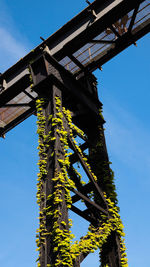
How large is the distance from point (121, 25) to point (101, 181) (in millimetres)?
4010

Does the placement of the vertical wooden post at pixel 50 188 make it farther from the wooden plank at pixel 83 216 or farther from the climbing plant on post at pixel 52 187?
the wooden plank at pixel 83 216

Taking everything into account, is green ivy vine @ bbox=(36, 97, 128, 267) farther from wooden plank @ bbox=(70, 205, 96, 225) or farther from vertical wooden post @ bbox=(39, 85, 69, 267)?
wooden plank @ bbox=(70, 205, 96, 225)

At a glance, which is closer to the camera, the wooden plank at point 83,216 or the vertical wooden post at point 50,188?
the vertical wooden post at point 50,188

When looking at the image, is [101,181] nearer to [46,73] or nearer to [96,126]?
[96,126]

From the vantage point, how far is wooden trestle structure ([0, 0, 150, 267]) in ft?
23.9

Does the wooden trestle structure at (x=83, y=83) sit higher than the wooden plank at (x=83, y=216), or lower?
higher

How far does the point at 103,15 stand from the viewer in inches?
293

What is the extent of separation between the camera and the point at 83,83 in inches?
368

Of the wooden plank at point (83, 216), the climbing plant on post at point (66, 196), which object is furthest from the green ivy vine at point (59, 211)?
the wooden plank at point (83, 216)

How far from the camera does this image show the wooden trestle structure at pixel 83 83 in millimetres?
7277

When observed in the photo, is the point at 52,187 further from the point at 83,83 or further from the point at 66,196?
the point at 83,83

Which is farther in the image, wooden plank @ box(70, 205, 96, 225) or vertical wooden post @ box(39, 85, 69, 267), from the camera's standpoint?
wooden plank @ box(70, 205, 96, 225)

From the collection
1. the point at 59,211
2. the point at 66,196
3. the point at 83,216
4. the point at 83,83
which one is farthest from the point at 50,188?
the point at 83,83

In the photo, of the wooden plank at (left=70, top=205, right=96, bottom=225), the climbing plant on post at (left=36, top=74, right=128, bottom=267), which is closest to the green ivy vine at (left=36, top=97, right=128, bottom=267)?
the climbing plant on post at (left=36, top=74, right=128, bottom=267)
